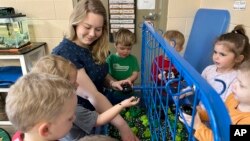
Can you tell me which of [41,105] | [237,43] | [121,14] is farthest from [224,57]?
[121,14]

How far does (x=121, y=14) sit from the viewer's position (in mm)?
2256

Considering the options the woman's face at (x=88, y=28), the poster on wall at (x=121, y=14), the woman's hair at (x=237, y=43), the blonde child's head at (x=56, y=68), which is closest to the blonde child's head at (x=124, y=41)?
the poster on wall at (x=121, y=14)

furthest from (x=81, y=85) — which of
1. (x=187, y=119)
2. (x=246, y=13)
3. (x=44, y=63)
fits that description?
(x=246, y=13)

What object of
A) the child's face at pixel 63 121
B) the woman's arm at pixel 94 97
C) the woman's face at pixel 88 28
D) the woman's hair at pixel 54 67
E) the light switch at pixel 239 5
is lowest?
the woman's arm at pixel 94 97

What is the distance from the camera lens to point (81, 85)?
1.08 meters

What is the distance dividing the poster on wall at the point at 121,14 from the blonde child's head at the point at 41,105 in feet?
5.51

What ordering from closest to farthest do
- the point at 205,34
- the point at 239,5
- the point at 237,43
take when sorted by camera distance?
the point at 237,43 < the point at 239,5 < the point at 205,34

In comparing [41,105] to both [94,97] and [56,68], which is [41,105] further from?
[94,97]

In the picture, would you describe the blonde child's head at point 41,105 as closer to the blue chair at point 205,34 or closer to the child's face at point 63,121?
the child's face at point 63,121

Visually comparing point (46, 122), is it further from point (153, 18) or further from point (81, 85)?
point (153, 18)

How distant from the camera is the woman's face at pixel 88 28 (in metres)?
1.12

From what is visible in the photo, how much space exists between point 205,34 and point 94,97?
113 centimetres

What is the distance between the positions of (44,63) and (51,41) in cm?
159

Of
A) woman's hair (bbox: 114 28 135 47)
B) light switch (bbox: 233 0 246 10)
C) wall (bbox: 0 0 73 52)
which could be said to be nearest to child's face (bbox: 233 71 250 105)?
light switch (bbox: 233 0 246 10)
